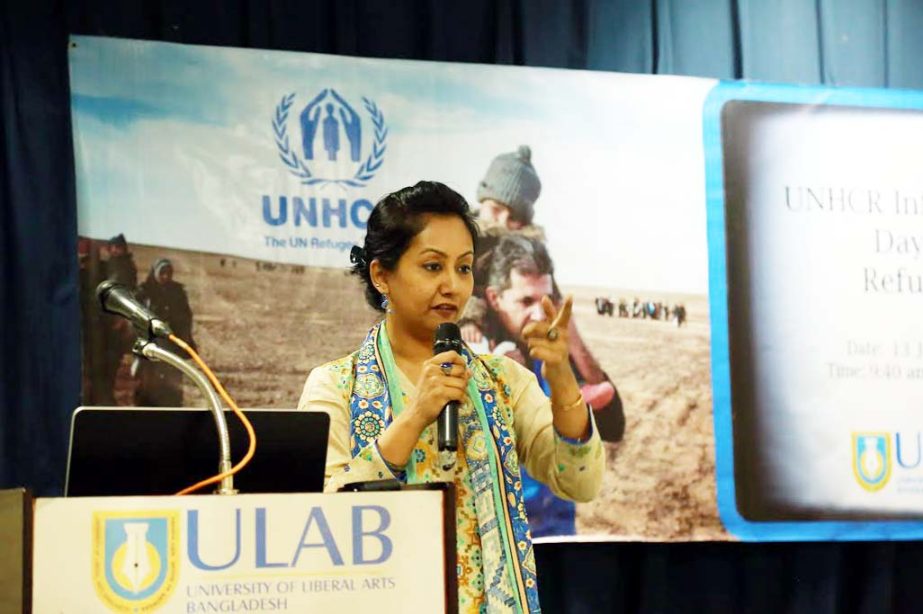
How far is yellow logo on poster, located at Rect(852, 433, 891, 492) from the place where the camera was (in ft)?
11.7

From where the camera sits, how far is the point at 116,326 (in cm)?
314

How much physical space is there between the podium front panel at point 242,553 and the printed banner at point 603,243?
166cm

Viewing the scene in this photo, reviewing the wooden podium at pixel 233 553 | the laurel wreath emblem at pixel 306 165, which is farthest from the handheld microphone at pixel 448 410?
the laurel wreath emblem at pixel 306 165

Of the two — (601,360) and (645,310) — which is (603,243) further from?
(601,360)

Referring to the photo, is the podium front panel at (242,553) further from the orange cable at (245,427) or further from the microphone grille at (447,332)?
the microphone grille at (447,332)

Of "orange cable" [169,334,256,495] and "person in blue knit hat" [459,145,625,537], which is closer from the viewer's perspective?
"orange cable" [169,334,256,495]

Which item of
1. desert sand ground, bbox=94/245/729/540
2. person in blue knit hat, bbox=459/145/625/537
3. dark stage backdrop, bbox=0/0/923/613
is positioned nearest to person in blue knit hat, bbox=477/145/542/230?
person in blue knit hat, bbox=459/145/625/537

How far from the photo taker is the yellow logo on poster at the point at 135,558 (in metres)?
1.49

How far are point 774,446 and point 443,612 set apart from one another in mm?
2124

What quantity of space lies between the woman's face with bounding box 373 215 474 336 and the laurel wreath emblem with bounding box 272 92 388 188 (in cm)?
77

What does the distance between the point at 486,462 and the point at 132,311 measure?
0.87 metres

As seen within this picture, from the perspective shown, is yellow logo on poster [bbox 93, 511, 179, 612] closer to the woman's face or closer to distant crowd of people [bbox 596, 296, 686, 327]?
the woman's face

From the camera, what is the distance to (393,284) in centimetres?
264

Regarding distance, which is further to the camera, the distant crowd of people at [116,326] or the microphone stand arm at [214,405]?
the distant crowd of people at [116,326]
